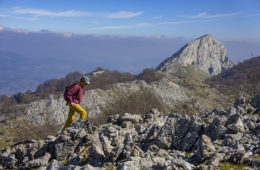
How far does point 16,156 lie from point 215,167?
18922 millimetres

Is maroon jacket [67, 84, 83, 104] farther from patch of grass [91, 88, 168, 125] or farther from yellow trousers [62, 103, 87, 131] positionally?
patch of grass [91, 88, 168, 125]

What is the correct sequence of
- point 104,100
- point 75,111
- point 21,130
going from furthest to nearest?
point 104,100 < point 21,130 < point 75,111

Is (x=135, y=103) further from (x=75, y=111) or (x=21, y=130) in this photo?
(x=75, y=111)

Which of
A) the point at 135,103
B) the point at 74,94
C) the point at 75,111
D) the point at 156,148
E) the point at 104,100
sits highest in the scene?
the point at 74,94

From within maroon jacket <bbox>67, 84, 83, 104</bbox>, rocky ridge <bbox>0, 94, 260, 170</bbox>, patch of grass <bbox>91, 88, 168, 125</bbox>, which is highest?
maroon jacket <bbox>67, 84, 83, 104</bbox>

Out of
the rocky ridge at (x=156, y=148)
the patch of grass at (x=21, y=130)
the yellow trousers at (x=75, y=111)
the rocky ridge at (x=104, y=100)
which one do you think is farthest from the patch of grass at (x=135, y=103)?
the rocky ridge at (x=156, y=148)

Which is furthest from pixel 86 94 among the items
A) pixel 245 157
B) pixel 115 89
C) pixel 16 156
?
pixel 245 157

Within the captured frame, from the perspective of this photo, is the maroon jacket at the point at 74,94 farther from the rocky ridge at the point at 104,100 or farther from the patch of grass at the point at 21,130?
the rocky ridge at the point at 104,100

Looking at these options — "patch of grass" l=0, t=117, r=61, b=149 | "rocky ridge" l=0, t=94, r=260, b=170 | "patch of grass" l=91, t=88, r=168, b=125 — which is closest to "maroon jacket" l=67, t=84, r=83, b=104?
"rocky ridge" l=0, t=94, r=260, b=170

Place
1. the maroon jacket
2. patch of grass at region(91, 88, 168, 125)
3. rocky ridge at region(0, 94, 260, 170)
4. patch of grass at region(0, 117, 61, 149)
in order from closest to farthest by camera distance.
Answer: rocky ridge at region(0, 94, 260, 170) < the maroon jacket < patch of grass at region(0, 117, 61, 149) < patch of grass at region(91, 88, 168, 125)

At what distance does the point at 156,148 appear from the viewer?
18266 millimetres

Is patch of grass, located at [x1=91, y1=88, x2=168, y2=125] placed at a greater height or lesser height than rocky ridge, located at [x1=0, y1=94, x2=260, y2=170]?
lesser

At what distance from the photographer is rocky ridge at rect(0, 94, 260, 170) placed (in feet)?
44.8

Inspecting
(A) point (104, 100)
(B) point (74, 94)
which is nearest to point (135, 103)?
(A) point (104, 100)
